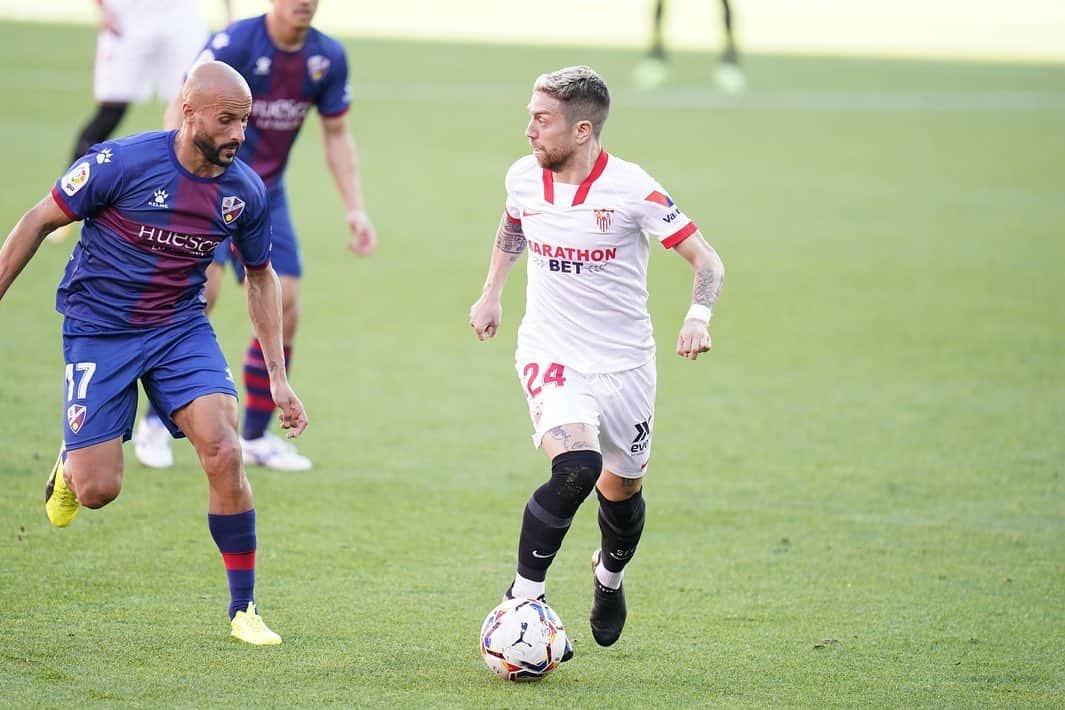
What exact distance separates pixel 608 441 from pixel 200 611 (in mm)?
1771

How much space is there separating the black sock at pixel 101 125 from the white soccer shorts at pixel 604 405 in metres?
8.41

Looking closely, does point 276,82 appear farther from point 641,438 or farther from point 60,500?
point 641,438

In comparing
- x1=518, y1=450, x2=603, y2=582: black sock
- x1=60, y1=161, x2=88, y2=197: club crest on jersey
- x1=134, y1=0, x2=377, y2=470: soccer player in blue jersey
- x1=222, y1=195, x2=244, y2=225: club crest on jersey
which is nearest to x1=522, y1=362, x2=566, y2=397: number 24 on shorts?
x1=518, y1=450, x2=603, y2=582: black sock

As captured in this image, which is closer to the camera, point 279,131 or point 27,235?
point 27,235

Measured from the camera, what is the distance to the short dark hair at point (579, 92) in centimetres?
593

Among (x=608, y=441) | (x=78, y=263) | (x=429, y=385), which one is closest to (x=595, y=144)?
(x=608, y=441)

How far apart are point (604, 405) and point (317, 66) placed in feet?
11.6

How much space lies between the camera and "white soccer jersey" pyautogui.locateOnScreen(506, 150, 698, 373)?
6020mm

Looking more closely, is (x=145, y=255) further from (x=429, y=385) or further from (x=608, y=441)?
(x=429, y=385)

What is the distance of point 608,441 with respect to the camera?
6.15 m

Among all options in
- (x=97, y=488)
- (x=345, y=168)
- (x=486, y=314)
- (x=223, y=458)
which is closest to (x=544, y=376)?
(x=486, y=314)

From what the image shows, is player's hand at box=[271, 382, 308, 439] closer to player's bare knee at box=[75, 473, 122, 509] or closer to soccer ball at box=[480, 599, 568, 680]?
player's bare knee at box=[75, 473, 122, 509]

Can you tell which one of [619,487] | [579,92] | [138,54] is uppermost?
[579,92]

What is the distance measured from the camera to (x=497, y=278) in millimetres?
6367
